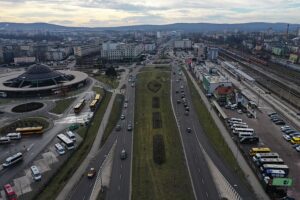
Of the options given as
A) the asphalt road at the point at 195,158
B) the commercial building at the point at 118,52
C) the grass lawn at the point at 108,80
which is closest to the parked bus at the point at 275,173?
the asphalt road at the point at 195,158

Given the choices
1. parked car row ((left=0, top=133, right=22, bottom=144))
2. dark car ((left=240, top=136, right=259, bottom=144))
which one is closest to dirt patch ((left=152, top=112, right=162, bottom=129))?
dark car ((left=240, top=136, right=259, bottom=144))

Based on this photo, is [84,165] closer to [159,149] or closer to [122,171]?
[122,171]

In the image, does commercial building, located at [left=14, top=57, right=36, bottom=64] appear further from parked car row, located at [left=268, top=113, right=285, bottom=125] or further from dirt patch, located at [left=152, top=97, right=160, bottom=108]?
parked car row, located at [left=268, top=113, right=285, bottom=125]

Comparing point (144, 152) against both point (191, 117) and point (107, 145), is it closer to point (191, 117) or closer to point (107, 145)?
point (107, 145)

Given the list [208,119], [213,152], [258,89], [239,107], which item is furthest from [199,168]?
[258,89]

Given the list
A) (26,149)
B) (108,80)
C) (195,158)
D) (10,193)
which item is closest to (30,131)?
(26,149)

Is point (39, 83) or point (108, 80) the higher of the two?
point (39, 83)

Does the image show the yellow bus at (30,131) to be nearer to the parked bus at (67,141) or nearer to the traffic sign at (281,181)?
the parked bus at (67,141)
